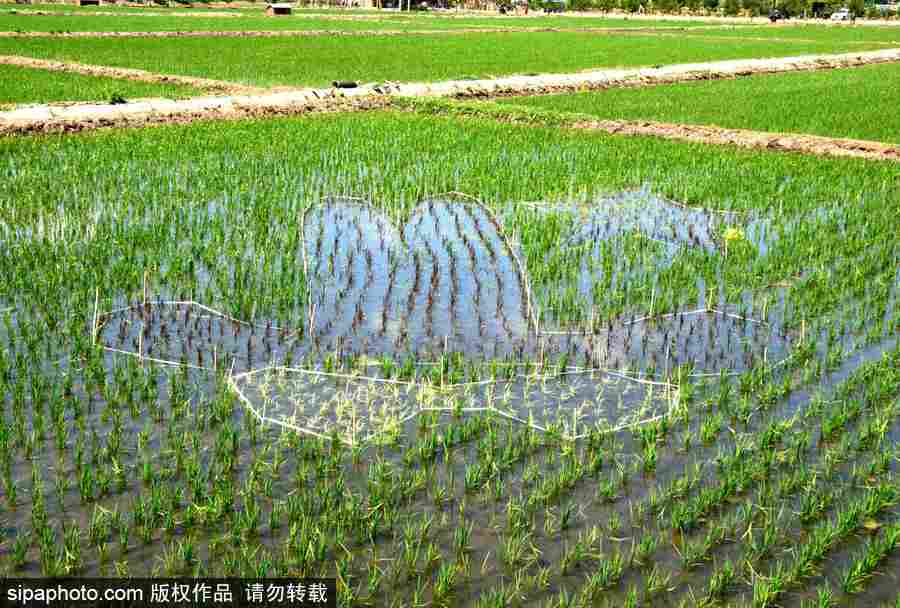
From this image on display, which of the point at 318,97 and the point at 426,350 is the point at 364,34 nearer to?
the point at 318,97

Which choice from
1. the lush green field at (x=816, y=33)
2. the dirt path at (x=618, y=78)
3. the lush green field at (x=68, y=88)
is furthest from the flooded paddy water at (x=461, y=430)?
the lush green field at (x=816, y=33)

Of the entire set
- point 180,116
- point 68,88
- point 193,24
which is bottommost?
point 180,116

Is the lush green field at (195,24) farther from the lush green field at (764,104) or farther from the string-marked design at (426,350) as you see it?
the string-marked design at (426,350)

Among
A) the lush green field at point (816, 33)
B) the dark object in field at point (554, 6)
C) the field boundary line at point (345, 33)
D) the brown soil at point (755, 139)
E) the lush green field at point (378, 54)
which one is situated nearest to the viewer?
the brown soil at point (755, 139)

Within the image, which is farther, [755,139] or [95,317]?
[755,139]

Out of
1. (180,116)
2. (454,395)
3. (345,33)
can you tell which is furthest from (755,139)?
(345,33)
